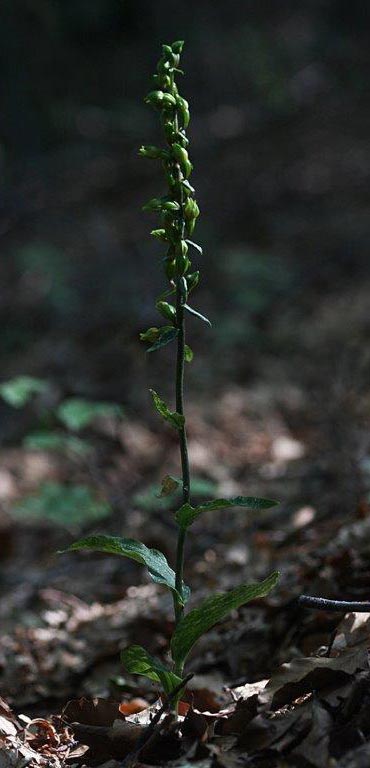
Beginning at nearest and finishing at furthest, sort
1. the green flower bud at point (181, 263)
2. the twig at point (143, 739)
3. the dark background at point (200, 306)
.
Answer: the twig at point (143, 739), the green flower bud at point (181, 263), the dark background at point (200, 306)

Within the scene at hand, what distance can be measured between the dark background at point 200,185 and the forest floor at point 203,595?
0.81 metres

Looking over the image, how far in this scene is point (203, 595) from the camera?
10.4ft

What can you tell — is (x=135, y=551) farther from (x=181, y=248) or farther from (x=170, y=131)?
(x=170, y=131)

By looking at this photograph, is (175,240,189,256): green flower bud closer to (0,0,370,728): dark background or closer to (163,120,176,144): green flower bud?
(163,120,176,144): green flower bud

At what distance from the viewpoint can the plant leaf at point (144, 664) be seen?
70.2 inches

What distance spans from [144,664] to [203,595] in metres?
1.40

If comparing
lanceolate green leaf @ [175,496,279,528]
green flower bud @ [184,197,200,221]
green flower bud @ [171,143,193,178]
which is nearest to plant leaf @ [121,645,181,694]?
lanceolate green leaf @ [175,496,279,528]

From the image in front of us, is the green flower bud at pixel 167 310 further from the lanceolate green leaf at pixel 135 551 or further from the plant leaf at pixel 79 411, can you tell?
the plant leaf at pixel 79 411

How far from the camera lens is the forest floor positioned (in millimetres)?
1672

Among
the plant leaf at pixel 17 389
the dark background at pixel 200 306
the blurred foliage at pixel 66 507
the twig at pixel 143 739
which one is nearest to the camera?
the twig at pixel 143 739

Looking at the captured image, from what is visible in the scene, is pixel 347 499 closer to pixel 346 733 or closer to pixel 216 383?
pixel 346 733

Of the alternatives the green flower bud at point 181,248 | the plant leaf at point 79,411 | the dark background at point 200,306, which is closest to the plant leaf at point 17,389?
the plant leaf at point 79,411

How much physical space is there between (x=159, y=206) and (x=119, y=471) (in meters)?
3.54

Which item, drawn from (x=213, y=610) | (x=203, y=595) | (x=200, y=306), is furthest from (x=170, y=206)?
(x=200, y=306)
